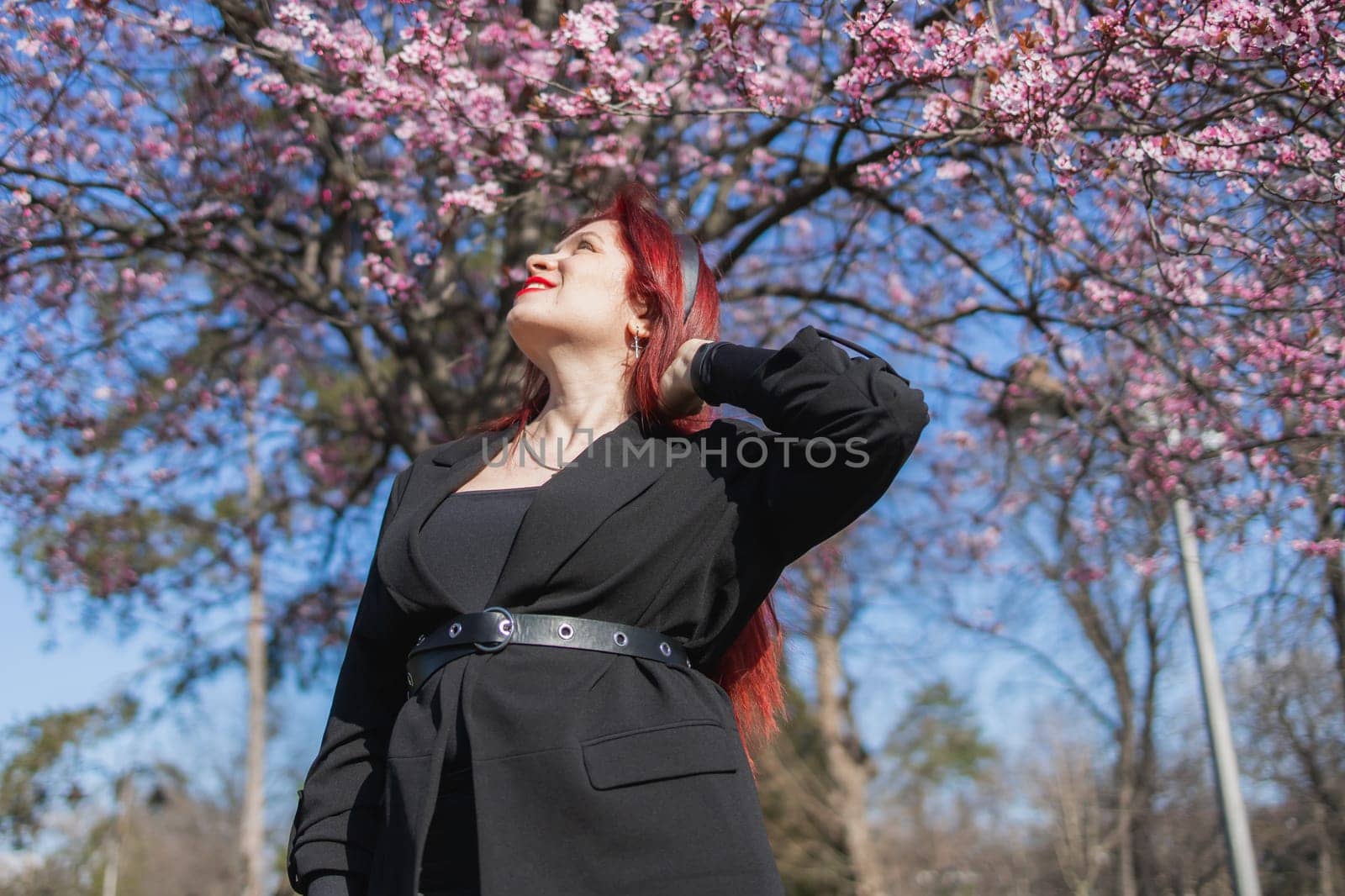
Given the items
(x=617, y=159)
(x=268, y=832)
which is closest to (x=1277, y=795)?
(x=617, y=159)

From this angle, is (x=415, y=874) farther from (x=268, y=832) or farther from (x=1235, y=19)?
(x=268, y=832)

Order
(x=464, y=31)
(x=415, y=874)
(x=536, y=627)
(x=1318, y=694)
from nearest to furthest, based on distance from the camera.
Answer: (x=415, y=874) < (x=536, y=627) < (x=464, y=31) < (x=1318, y=694)

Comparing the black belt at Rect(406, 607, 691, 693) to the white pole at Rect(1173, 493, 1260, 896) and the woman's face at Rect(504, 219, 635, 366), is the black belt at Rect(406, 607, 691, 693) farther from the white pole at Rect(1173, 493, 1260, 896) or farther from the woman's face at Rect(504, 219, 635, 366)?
Answer: the white pole at Rect(1173, 493, 1260, 896)

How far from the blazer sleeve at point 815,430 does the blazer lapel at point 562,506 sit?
169 mm

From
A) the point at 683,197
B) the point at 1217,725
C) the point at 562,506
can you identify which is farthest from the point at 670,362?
the point at 1217,725

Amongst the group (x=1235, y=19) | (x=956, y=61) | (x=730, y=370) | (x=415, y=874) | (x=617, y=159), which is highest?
(x=617, y=159)

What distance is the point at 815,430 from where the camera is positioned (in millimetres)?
1646

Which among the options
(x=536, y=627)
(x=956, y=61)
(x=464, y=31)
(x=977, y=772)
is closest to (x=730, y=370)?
(x=536, y=627)

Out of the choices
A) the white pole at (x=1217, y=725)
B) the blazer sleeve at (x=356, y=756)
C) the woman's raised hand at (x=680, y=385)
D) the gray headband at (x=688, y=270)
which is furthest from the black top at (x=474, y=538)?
the white pole at (x=1217, y=725)

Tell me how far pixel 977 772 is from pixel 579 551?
2562 centimetres

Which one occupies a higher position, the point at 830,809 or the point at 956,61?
the point at 956,61

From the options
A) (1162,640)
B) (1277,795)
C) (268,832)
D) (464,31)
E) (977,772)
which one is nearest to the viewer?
(464,31)

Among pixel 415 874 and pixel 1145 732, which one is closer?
pixel 415 874

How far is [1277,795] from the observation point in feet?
39.7
